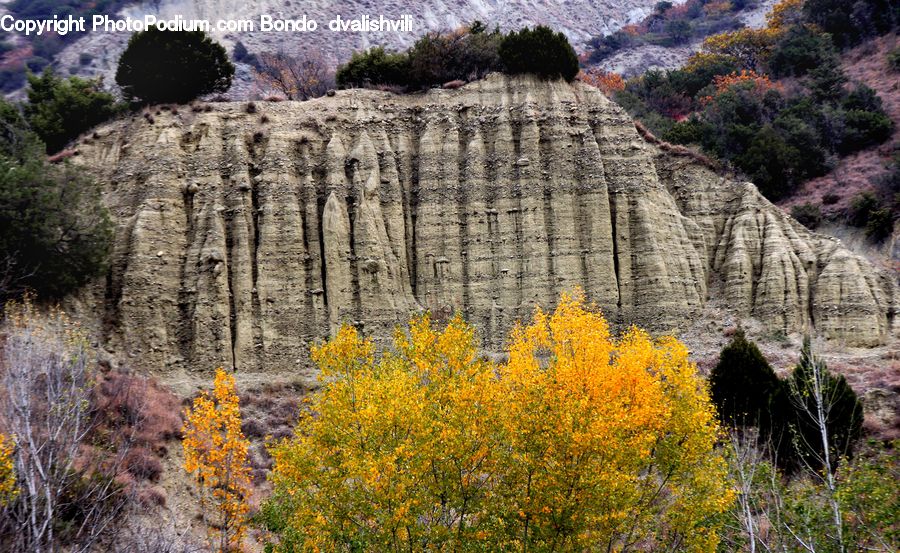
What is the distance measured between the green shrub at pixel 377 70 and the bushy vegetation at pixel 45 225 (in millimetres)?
17306

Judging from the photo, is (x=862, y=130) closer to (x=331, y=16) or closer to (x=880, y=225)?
(x=880, y=225)

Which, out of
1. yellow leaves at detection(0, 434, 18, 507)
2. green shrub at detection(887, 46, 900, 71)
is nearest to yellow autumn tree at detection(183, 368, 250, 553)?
yellow leaves at detection(0, 434, 18, 507)

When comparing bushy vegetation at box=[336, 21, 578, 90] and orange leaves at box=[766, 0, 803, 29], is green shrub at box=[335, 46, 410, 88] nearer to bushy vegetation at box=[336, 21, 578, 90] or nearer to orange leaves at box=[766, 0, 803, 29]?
bushy vegetation at box=[336, 21, 578, 90]

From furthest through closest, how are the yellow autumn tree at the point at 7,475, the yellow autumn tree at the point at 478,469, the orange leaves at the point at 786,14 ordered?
the orange leaves at the point at 786,14 < the yellow autumn tree at the point at 478,469 < the yellow autumn tree at the point at 7,475

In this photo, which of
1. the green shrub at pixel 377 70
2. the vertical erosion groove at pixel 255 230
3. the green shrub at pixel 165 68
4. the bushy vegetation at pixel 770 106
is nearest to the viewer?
the vertical erosion groove at pixel 255 230

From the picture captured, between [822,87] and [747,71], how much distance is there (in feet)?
44.5

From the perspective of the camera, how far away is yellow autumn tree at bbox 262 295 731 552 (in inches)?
689

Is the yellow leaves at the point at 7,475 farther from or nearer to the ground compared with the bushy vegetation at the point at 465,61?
nearer to the ground

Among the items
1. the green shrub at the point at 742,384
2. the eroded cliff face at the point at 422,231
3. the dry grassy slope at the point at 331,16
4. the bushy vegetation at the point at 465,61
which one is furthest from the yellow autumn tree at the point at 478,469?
the dry grassy slope at the point at 331,16

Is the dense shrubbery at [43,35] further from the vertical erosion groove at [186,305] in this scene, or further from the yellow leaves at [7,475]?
the yellow leaves at [7,475]

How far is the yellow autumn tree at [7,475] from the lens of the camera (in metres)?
15.5

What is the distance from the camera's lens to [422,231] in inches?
1496

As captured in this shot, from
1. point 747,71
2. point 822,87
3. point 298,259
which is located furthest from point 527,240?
point 747,71

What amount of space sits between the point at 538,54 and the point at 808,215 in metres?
23.1
